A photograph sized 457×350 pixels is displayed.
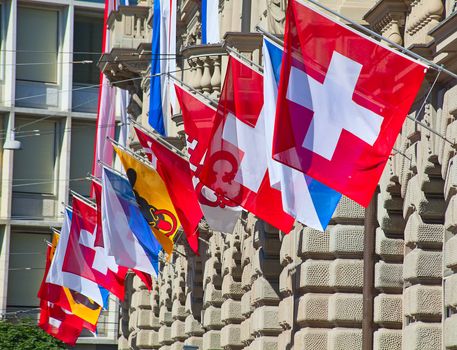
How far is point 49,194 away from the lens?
66062 mm

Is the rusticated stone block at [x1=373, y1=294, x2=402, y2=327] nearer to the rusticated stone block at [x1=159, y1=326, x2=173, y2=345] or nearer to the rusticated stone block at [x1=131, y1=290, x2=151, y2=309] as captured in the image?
the rusticated stone block at [x1=159, y1=326, x2=173, y2=345]

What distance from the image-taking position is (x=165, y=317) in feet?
143

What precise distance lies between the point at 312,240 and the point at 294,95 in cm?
718

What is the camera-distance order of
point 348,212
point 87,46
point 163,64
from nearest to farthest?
point 348,212, point 163,64, point 87,46

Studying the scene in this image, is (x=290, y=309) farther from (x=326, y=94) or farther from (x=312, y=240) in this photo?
(x=326, y=94)

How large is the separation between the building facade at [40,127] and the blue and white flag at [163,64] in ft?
89.7

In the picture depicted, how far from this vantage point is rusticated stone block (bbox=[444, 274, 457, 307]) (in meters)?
18.5

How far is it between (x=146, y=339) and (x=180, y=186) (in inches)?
700

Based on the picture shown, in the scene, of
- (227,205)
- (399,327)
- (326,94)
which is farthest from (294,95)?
(227,205)

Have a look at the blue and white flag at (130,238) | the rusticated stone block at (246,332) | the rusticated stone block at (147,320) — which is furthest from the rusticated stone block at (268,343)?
the rusticated stone block at (147,320)

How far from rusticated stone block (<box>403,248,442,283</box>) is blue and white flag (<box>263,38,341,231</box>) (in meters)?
1.69

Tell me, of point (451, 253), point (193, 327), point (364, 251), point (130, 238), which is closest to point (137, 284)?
point (193, 327)

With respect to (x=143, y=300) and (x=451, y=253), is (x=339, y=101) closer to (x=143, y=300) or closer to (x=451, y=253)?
(x=451, y=253)

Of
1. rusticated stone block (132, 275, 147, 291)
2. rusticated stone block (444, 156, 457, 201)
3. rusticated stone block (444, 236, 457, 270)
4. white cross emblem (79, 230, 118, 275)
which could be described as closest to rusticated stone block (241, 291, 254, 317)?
white cross emblem (79, 230, 118, 275)
